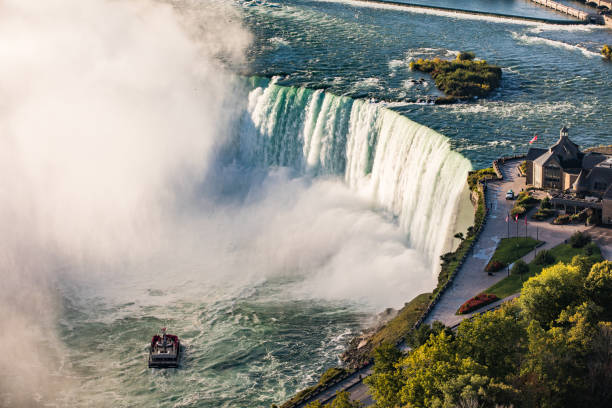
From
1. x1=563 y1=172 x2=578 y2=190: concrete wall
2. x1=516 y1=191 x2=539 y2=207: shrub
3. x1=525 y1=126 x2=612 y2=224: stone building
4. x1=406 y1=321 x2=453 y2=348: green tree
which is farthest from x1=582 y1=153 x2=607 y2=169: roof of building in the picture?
x1=406 y1=321 x2=453 y2=348: green tree

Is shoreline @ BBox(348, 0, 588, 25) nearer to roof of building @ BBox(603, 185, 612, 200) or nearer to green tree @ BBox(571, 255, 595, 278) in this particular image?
roof of building @ BBox(603, 185, 612, 200)

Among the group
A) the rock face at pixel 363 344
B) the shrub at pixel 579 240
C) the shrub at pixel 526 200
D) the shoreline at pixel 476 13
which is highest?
the shoreline at pixel 476 13

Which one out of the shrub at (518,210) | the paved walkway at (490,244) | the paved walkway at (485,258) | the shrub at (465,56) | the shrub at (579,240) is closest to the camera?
the paved walkway at (485,258)

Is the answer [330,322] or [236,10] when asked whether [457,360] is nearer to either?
[330,322]

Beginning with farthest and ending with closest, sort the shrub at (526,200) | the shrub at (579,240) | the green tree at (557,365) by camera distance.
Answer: the shrub at (526,200), the shrub at (579,240), the green tree at (557,365)

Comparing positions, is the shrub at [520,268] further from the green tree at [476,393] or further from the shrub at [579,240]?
the green tree at [476,393]

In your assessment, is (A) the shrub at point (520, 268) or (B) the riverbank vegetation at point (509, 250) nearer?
(A) the shrub at point (520, 268)

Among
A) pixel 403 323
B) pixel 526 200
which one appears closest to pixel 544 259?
pixel 526 200

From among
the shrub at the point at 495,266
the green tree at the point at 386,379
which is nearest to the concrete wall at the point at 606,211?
the shrub at the point at 495,266
